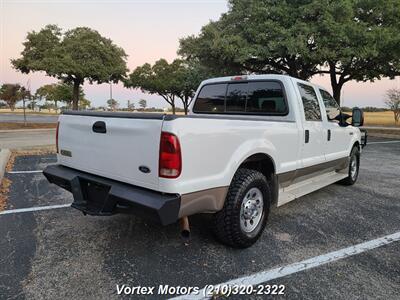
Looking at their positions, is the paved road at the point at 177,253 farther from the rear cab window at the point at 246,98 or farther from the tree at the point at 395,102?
the tree at the point at 395,102

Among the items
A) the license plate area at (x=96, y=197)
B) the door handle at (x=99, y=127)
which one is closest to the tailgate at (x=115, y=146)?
the door handle at (x=99, y=127)

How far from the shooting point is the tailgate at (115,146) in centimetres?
256

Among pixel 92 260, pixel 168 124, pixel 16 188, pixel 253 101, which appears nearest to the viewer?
pixel 168 124

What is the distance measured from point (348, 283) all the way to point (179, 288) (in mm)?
1457

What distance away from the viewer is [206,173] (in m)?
2.73

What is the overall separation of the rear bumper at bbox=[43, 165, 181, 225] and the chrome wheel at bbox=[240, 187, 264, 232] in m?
0.98

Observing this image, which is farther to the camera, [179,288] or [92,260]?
[92,260]

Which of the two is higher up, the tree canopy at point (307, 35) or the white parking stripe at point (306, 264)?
the tree canopy at point (307, 35)

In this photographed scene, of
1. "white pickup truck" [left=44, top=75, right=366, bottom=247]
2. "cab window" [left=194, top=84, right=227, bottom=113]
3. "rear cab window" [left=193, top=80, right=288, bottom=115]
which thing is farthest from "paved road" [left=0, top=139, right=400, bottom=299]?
"cab window" [left=194, top=84, right=227, bottom=113]

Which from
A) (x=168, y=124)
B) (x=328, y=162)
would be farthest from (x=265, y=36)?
(x=168, y=124)

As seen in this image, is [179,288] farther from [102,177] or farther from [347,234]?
[347,234]

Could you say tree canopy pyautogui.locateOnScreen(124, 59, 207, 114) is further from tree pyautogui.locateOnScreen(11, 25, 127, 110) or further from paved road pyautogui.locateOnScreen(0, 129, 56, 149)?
paved road pyautogui.locateOnScreen(0, 129, 56, 149)

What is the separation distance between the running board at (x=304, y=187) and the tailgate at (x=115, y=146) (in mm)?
1982

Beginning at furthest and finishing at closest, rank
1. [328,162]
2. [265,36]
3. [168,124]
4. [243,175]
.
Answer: [265,36] → [328,162] → [243,175] → [168,124]
